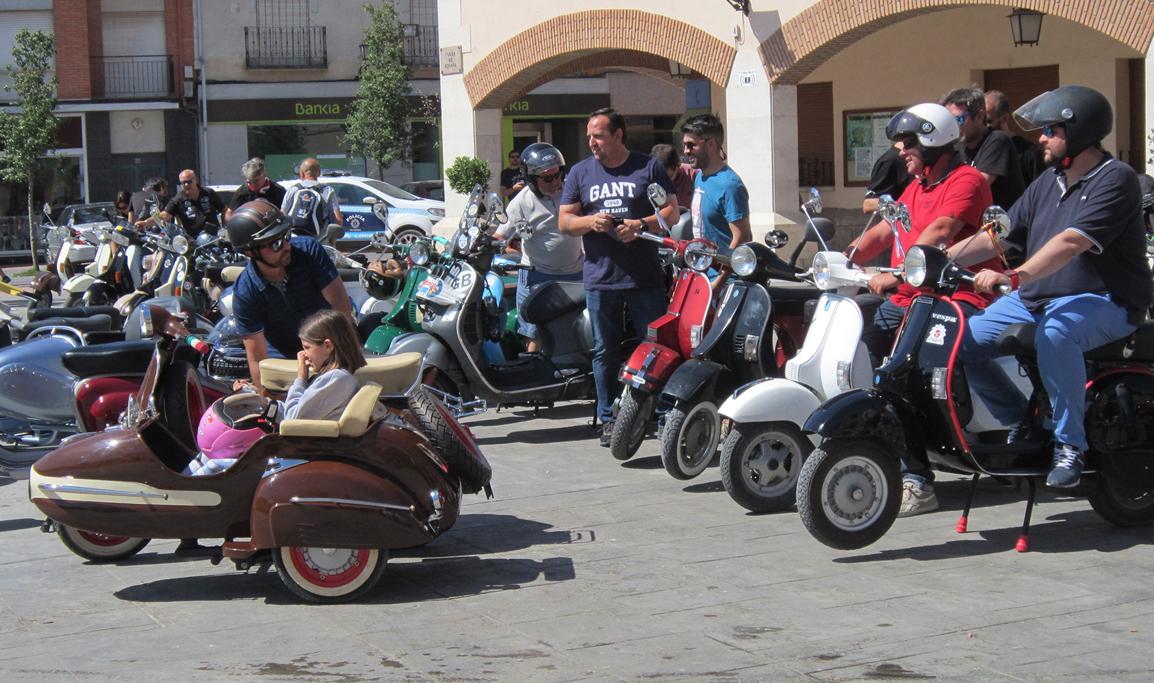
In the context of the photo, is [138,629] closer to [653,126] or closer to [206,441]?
[206,441]

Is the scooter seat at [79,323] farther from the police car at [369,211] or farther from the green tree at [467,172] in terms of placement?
the police car at [369,211]

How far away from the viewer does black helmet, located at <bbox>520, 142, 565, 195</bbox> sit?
9219mm

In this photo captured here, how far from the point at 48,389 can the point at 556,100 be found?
29873mm

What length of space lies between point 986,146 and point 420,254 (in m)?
3.44

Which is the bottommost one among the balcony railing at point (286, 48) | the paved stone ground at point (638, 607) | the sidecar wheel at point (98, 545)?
the paved stone ground at point (638, 607)

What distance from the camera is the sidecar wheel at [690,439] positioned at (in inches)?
287

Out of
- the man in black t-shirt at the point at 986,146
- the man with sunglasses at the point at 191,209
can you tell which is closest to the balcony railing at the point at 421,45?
the man with sunglasses at the point at 191,209

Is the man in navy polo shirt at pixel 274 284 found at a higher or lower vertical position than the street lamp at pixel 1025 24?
lower

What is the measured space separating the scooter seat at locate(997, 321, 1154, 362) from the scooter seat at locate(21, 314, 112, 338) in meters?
5.46

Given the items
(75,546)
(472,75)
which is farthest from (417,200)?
(75,546)

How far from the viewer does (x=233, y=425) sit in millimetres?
5781

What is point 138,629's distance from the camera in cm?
529

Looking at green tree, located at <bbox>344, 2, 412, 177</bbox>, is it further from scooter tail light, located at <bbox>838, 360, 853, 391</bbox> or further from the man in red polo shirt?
scooter tail light, located at <bbox>838, 360, 853, 391</bbox>

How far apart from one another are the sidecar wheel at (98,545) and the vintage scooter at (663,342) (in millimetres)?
2544
